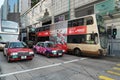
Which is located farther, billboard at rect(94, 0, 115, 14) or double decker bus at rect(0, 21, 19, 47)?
billboard at rect(94, 0, 115, 14)

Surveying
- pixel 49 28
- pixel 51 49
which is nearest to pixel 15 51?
pixel 51 49

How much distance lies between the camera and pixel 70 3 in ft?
82.6

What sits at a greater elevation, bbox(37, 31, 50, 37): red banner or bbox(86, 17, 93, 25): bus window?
bbox(86, 17, 93, 25): bus window

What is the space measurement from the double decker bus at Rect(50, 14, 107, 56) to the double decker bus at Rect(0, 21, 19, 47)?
5.71 meters

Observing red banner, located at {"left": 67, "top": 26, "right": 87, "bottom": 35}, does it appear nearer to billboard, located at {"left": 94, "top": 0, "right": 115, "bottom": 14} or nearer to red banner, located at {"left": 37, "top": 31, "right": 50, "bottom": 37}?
red banner, located at {"left": 37, "top": 31, "right": 50, "bottom": 37}

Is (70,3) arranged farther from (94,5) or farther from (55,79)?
(55,79)

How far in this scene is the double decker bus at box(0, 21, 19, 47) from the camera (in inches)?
699

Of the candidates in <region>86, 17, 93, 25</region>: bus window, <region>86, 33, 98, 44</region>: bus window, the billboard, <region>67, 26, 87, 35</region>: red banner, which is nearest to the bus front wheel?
<region>86, 33, 98, 44</region>: bus window

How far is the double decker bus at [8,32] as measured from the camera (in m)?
17.8

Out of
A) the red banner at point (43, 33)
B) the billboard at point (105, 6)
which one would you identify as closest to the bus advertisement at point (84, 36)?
the red banner at point (43, 33)

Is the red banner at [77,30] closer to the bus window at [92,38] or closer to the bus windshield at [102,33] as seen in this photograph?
the bus window at [92,38]

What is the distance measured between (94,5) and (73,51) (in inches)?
328

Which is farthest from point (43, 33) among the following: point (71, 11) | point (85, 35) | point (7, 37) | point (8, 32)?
point (85, 35)

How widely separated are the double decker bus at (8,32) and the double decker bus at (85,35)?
5713 mm
